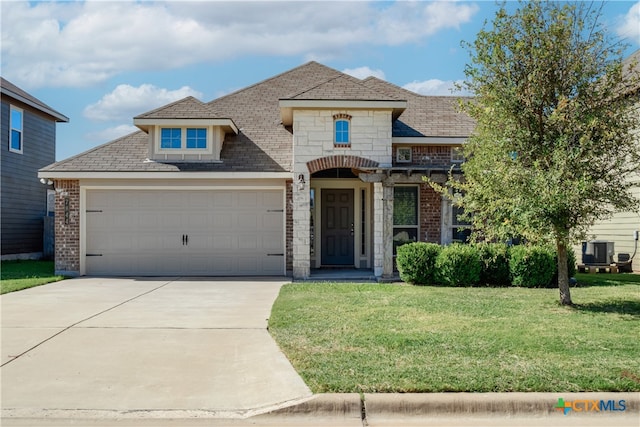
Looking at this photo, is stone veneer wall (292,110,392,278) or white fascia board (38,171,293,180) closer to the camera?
stone veneer wall (292,110,392,278)

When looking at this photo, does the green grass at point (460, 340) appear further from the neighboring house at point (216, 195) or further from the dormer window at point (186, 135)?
the dormer window at point (186, 135)

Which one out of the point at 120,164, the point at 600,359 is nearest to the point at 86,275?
the point at 120,164

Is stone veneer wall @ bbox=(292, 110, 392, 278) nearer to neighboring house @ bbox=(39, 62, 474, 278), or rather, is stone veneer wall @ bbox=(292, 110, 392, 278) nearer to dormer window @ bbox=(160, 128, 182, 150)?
neighboring house @ bbox=(39, 62, 474, 278)

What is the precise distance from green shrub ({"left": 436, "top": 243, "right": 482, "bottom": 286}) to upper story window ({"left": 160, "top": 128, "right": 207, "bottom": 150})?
7311mm

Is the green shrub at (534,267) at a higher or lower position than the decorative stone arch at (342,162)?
lower

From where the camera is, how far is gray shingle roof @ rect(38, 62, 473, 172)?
1509cm

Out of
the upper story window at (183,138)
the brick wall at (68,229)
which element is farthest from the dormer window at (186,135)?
the brick wall at (68,229)

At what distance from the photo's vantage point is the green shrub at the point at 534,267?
41.9 feet

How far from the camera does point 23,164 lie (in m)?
21.9

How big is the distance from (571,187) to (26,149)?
2032 centimetres

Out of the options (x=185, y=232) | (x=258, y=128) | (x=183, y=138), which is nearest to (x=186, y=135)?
(x=183, y=138)

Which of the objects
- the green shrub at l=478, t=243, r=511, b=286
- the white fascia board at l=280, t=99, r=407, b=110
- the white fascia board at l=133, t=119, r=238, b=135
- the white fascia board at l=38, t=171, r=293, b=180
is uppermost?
the white fascia board at l=280, t=99, r=407, b=110

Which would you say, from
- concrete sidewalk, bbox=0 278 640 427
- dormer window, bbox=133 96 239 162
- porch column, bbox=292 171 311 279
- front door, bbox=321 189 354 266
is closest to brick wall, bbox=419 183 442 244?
front door, bbox=321 189 354 266

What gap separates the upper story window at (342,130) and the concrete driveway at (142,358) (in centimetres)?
521
